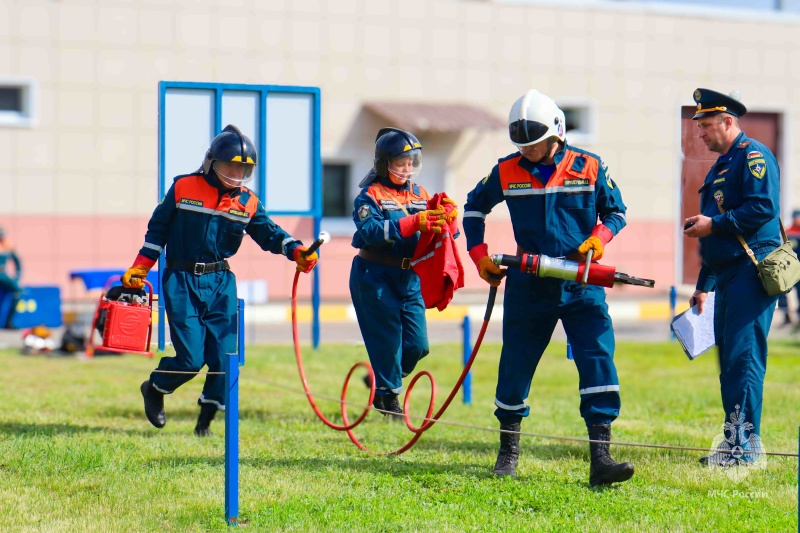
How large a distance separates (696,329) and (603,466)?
4.48 feet

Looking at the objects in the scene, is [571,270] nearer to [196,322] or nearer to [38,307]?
[196,322]

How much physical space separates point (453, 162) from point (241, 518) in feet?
51.5

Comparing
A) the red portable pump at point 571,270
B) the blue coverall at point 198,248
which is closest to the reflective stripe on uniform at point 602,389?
the red portable pump at point 571,270

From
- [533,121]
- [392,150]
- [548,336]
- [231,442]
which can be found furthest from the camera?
[392,150]

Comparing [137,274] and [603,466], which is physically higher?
[137,274]

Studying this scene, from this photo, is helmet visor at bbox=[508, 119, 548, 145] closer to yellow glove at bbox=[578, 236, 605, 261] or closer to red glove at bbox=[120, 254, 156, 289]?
yellow glove at bbox=[578, 236, 605, 261]

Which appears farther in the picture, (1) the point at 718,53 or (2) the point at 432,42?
(1) the point at 718,53

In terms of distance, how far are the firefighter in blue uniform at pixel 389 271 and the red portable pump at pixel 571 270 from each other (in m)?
1.33

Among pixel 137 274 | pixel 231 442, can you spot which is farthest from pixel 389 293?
pixel 231 442

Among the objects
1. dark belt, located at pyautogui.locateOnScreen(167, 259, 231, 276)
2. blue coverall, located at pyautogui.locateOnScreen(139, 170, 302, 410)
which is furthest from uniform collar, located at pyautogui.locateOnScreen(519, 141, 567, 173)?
dark belt, located at pyautogui.locateOnScreen(167, 259, 231, 276)

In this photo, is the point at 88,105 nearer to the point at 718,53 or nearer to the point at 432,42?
the point at 432,42

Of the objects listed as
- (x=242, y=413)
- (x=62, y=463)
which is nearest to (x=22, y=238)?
(x=242, y=413)

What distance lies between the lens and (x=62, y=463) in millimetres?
6590

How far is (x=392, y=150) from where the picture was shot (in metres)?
7.42
